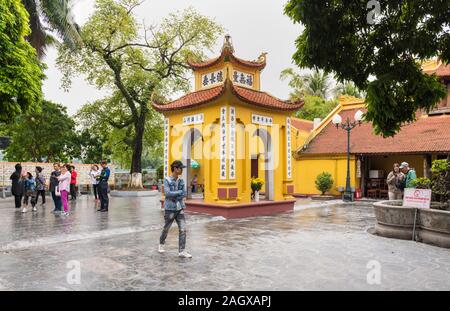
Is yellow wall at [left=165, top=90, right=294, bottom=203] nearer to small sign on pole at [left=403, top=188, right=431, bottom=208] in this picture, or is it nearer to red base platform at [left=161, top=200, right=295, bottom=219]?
red base platform at [left=161, top=200, right=295, bottom=219]

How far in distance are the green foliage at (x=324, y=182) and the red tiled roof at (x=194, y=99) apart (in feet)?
29.7

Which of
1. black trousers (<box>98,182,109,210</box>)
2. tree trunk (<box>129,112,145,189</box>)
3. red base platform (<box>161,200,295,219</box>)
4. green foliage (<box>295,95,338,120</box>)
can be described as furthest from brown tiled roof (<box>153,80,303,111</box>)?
green foliage (<box>295,95,338,120</box>)

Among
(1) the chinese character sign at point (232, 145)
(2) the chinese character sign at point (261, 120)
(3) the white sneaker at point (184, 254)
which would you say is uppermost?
(2) the chinese character sign at point (261, 120)

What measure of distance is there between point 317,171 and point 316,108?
14.9m

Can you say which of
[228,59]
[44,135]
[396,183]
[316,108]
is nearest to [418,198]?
[396,183]

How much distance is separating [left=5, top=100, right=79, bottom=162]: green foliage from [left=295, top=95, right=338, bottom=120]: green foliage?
792 inches

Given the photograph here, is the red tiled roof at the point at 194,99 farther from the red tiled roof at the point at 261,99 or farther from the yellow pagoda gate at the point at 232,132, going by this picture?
the red tiled roof at the point at 261,99

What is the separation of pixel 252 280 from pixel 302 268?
3.33ft

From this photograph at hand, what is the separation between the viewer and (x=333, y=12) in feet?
18.5

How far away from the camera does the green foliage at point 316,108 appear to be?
112 ft

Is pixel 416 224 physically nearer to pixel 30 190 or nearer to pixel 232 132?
pixel 232 132

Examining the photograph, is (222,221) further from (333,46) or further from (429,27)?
(429,27)

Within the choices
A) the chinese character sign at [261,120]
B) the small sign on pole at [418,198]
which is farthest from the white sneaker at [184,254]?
the chinese character sign at [261,120]

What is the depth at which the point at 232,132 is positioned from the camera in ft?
40.3
